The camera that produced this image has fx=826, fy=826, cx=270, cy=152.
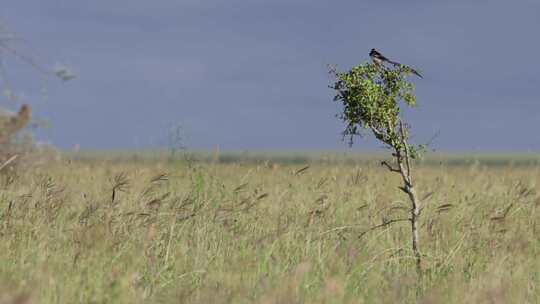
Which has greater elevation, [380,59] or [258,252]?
[380,59]

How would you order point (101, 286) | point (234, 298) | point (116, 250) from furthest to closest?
point (116, 250), point (101, 286), point (234, 298)

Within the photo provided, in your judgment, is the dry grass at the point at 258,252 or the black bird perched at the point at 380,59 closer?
the dry grass at the point at 258,252

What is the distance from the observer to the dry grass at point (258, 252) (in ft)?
14.8

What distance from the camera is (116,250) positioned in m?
6.01

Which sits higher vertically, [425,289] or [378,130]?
[378,130]

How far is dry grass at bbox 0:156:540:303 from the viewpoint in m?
4.52

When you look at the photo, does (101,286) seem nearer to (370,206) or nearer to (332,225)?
(332,225)

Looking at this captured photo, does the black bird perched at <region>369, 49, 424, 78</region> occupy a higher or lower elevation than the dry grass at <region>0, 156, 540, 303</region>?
higher

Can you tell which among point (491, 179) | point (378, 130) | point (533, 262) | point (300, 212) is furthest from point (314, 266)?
point (491, 179)

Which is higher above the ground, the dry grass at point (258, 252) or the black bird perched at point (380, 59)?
the black bird perched at point (380, 59)

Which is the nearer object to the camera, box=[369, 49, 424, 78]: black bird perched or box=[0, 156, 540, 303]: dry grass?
box=[0, 156, 540, 303]: dry grass

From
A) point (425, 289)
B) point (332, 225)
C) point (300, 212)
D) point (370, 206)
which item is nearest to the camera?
point (425, 289)

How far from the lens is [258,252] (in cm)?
595

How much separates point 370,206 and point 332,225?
4.60 ft
